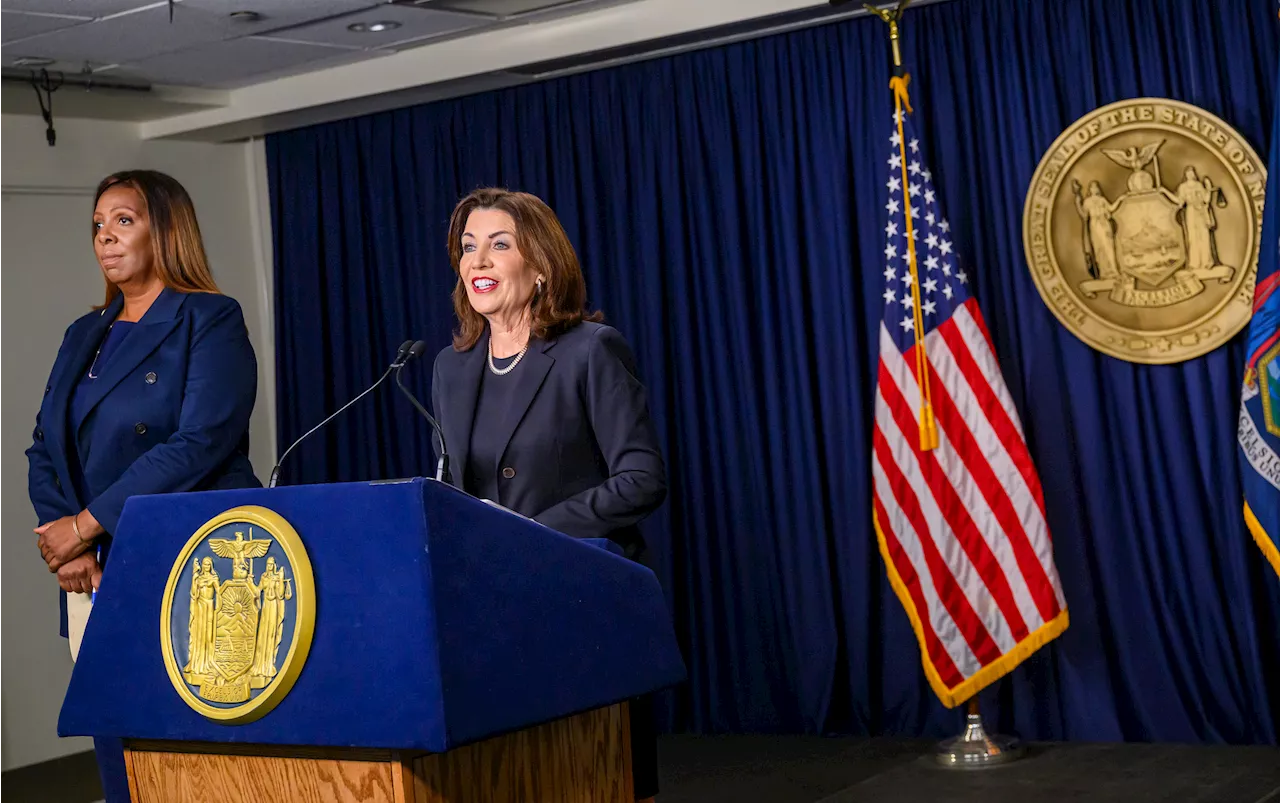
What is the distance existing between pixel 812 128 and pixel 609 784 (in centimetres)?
362

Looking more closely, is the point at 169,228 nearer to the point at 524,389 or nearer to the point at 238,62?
the point at 524,389

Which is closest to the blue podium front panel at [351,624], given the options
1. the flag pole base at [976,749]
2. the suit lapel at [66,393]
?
the suit lapel at [66,393]

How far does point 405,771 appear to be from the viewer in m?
1.78

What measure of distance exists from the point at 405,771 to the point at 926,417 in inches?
122

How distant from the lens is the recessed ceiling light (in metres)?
5.29

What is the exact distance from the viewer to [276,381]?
669 cm

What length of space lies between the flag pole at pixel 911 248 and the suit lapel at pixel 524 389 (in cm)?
219

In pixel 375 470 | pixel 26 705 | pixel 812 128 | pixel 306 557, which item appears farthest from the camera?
pixel 375 470

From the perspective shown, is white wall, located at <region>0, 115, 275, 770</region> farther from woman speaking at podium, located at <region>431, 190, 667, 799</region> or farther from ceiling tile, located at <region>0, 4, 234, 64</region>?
woman speaking at podium, located at <region>431, 190, 667, 799</region>

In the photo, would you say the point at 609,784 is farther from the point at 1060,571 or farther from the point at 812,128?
the point at 812,128

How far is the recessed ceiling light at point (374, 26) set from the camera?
5.29 metres

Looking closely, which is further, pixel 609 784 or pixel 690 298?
pixel 690 298

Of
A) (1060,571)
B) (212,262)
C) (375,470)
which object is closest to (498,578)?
(1060,571)

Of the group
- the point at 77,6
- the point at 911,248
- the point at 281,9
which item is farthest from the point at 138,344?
the point at 911,248
